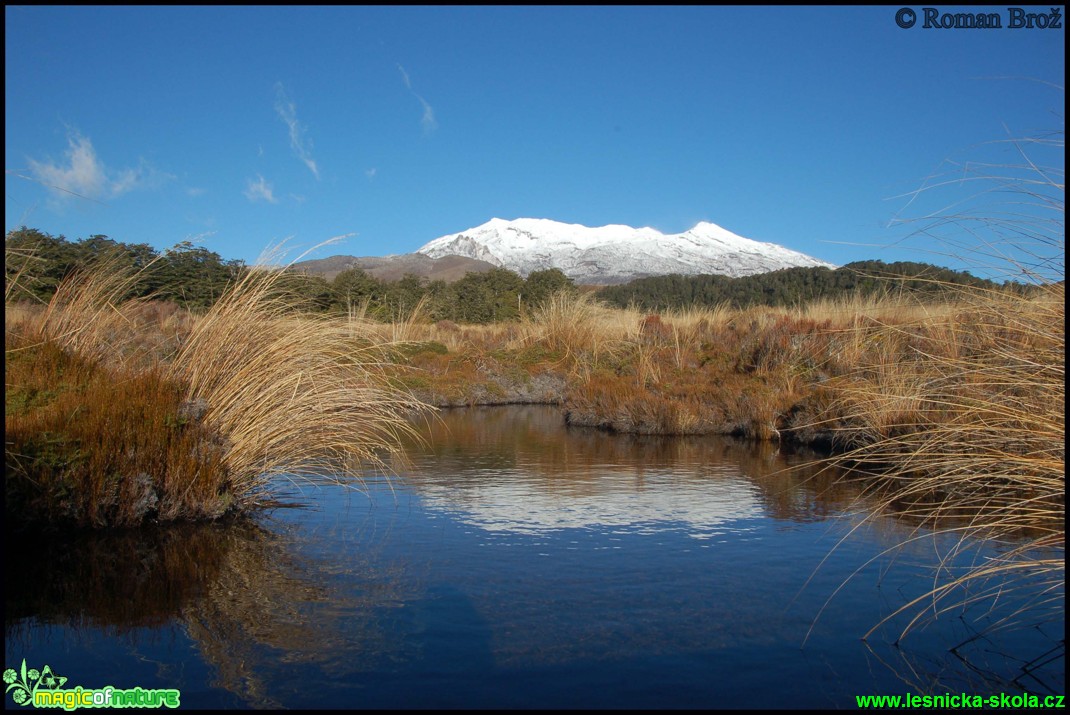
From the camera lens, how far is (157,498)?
4879mm

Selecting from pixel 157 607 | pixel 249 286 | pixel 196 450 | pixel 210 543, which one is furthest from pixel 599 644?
pixel 249 286

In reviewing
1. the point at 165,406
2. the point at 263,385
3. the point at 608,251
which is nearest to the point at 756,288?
the point at 263,385

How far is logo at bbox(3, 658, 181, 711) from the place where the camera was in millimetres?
2768

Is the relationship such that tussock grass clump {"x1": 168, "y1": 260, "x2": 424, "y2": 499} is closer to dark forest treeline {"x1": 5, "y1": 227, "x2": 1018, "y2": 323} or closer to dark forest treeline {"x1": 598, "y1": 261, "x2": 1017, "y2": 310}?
dark forest treeline {"x1": 5, "y1": 227, "x2": 1018, "y2": 323}

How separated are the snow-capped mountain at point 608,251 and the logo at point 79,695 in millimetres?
79471

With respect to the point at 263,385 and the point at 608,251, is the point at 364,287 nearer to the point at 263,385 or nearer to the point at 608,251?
the point at 263,385

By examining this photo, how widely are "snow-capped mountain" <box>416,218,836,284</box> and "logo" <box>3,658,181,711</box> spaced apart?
261 feet

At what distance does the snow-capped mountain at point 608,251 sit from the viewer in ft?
312

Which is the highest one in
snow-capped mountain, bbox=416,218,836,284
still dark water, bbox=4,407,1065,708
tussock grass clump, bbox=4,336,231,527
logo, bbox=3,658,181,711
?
snow-capped mountain, bbox=416,218,836,284

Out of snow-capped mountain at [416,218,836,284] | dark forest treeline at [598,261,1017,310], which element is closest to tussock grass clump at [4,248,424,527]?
dark forest treeline at [598,261,1017,310]

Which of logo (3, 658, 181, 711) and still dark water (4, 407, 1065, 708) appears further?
still dark water (4, 407, 1065, 708)

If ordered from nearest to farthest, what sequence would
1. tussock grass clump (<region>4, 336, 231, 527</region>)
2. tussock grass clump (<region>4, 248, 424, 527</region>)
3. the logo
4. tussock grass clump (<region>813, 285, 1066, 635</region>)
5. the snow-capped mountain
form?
the logo → tussock grass clump (<region>813, 285, 1066, 635</region>) → tussock grass clump (<region>4, 336, 231, 527</region>) → tussock grass clump (<region>4, 248, 424, 527</region>) → the snow-capped mountain

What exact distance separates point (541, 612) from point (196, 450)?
2.67m

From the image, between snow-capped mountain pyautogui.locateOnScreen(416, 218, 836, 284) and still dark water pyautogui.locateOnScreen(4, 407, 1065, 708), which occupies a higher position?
snow-capped mountain pyautogui.locateOnScreen(416, 218, 836, 284)
